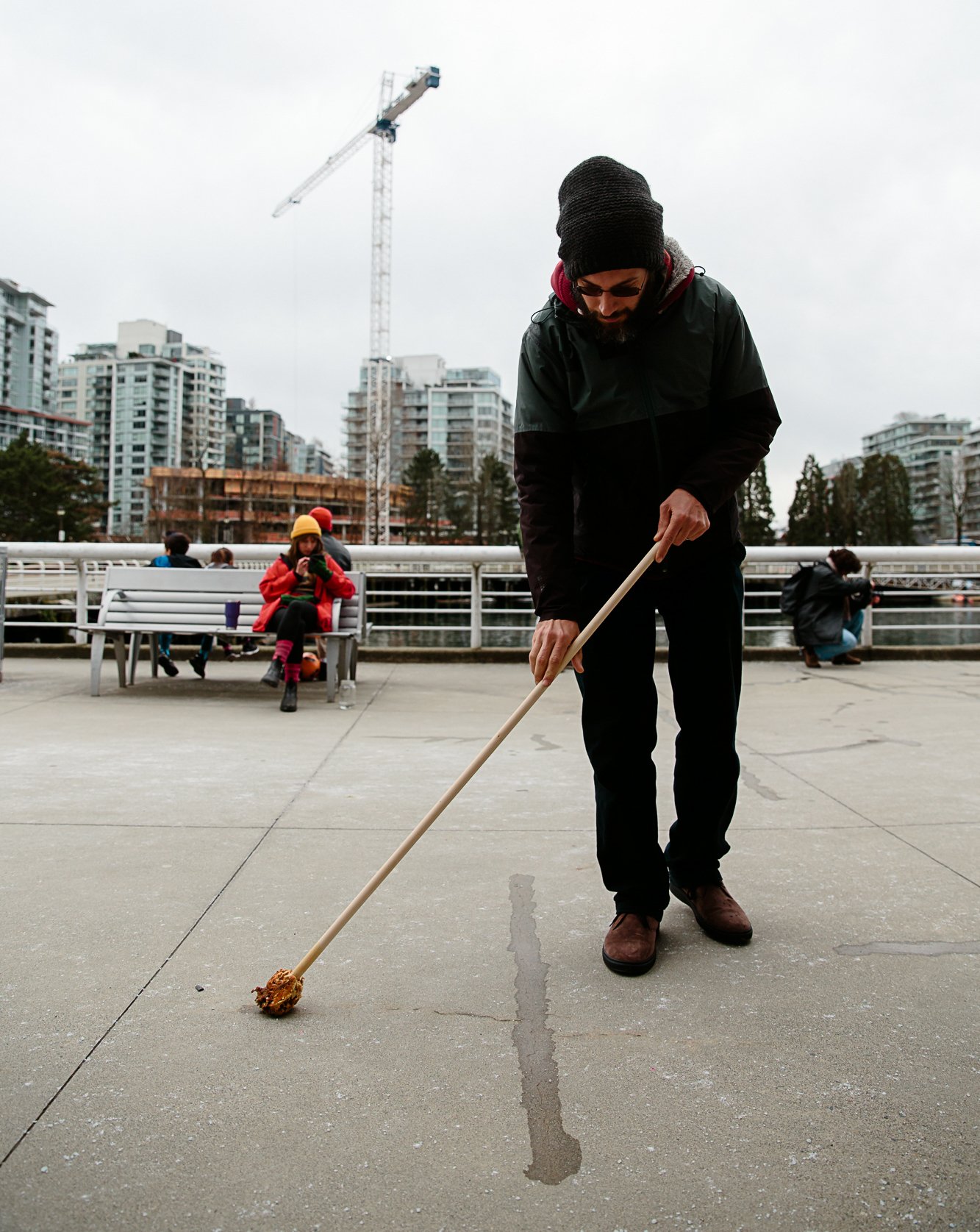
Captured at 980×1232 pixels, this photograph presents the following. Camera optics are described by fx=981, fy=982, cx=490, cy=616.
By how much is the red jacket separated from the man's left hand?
439 cm

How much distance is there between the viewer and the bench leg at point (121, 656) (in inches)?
270

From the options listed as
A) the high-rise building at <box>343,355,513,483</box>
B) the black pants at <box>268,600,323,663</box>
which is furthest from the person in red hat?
the high-rise building at <box>343,355,513,483</box>

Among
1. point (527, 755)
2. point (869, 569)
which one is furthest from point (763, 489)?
point (527, 755)

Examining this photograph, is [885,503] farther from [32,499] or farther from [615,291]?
[615,291]

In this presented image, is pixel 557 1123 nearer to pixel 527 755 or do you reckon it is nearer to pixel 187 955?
pixel 187 955

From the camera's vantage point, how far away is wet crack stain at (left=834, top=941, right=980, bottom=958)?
2361 millimetres

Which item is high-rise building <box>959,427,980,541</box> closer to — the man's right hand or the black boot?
the black boot

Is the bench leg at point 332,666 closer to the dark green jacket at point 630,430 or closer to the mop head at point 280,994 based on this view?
the dark green jacket at point 630,430

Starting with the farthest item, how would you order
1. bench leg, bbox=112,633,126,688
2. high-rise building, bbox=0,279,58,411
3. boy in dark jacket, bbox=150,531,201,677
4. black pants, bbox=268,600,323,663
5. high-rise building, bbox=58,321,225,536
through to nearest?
1. high-rise building, bbox=58,321,225,536
2. high-rise building, bbox=0,279,58,411
3. boy in dark jacket, bbox=150,531,201,677
4. bench leg, bbox=112,633,126,688
5. black pants, bbox=268,600,323,663

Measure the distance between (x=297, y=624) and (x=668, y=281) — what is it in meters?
4.32

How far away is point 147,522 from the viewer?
214 feet

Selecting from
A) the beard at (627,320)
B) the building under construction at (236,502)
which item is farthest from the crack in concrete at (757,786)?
the building under construction at (236,502)

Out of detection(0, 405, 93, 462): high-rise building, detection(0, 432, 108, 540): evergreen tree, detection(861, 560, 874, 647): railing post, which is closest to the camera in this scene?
detection(861, 560, 874, 647): railing post

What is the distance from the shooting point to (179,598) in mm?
6695
